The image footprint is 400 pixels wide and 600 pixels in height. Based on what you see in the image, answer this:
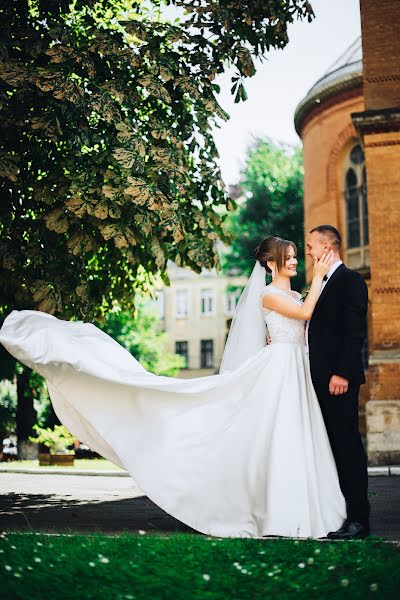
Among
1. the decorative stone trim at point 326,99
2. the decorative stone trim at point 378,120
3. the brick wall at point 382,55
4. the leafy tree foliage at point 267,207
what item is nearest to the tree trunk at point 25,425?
the leafy tree foliage at point 267,207

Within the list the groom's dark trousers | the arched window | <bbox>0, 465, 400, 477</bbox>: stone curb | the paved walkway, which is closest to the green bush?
<bbox>0, 465, 400, 477</bbox>: stone curb

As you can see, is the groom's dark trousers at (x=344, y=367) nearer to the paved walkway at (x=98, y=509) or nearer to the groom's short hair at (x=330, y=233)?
the groom's short hair at (x=330, y=233)

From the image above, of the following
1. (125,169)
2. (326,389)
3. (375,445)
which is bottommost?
(375,445)

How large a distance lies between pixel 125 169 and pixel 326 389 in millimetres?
4186

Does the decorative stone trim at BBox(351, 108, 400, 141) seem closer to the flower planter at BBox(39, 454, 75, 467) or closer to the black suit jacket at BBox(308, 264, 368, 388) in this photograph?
the flower planter at BBox(39, 454, 75, 467)

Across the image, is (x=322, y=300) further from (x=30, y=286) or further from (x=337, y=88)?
(x=337, y=88)

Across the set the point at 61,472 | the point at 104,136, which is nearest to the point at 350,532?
the point at 104,136

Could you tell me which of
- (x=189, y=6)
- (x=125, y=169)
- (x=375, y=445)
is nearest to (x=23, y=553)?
(x=125, y=169)

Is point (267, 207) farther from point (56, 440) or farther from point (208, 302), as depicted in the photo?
point (208, 302)

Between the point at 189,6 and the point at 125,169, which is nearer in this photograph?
the point at 125,169

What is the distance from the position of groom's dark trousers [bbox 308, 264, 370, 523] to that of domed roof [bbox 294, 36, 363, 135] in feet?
71.5

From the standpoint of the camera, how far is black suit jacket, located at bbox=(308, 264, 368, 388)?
22.2ft

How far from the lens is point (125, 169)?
986 cm

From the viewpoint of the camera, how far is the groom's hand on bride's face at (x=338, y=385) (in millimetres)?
6688
